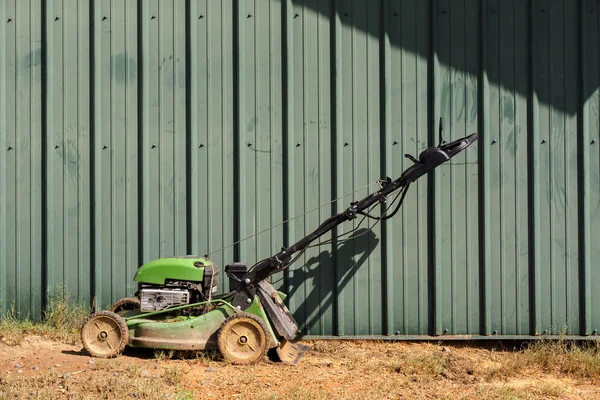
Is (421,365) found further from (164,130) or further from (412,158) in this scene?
(164,130)

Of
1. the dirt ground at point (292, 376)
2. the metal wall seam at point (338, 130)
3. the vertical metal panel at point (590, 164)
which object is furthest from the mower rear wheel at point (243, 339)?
the vertical metal panel at point (590, 164)

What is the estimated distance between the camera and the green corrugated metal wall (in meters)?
7.90

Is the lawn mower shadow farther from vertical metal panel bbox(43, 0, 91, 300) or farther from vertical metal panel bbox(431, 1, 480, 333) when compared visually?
vertical metal panel bbox(431, 1, 480, 333)

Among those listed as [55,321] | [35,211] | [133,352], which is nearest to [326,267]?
[133,352]

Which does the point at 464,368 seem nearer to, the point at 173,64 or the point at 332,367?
the point at 332,367

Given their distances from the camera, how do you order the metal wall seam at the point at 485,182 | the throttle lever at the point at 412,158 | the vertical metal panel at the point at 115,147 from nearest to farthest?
the throttle lever at the point at 412,158, the metal wall seam at the point at 485,182, the vertical metal panel at the point at 115,147

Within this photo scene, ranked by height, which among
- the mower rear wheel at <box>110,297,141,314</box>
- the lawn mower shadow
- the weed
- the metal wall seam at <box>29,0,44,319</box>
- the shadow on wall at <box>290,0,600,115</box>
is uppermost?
the shadow on wall at <box>290,0,600,115</box>

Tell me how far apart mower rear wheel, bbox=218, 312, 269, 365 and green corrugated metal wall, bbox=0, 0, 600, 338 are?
1.13 metres

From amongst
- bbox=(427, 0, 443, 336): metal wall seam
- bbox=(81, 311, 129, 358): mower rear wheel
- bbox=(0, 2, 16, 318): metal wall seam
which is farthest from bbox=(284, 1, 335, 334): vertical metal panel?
bbox=(0, 2, 16, 318): metal wall seam

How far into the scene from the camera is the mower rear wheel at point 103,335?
692 centimetres

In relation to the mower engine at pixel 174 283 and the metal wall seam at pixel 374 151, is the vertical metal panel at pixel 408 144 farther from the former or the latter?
the mower engine at pixel 174 283

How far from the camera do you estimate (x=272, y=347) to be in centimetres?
686

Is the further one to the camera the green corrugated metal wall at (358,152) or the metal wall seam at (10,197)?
the metal wall seam at (10,197)

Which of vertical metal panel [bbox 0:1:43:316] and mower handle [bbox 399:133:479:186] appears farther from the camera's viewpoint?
vertical metal panel [bbox 0:1:43:316]
